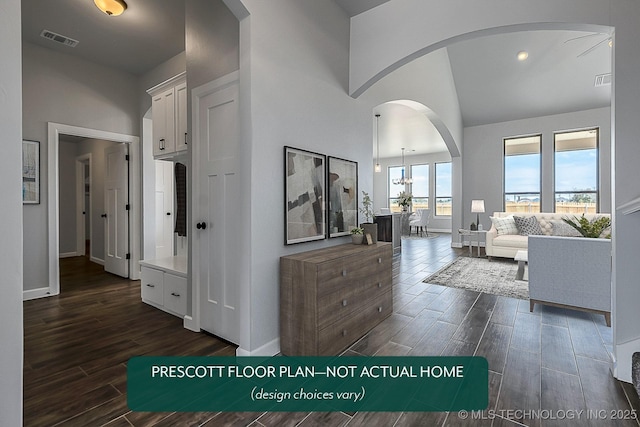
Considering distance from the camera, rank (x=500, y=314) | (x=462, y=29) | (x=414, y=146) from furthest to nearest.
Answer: (x=414, y=146)
(x=500, y=314)
(x=462, y=29)

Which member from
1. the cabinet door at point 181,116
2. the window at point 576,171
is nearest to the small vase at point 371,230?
the cabinet door at point 181,116

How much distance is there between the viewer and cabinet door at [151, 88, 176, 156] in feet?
10.6

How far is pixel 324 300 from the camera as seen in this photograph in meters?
2.08

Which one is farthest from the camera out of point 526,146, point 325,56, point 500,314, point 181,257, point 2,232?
point 526,146

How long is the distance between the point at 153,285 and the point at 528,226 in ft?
20.9

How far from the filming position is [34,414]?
1579 mm

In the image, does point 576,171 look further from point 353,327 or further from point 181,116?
point 181,116

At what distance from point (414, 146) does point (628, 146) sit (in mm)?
8344

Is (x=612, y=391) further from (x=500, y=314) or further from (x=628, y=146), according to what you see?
(x=628, y=146)

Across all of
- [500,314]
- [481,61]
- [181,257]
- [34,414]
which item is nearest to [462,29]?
[500,314]

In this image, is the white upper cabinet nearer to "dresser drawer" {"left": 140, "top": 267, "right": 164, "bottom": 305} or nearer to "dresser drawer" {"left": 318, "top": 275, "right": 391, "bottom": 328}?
"dresser drawer" {"left": 140, "top": 267, "right": 164, "bottom": 305}

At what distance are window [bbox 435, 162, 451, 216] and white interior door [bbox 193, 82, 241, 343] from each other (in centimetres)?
1003

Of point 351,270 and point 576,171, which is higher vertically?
point 576,171

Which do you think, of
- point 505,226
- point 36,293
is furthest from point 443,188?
point 36,293
